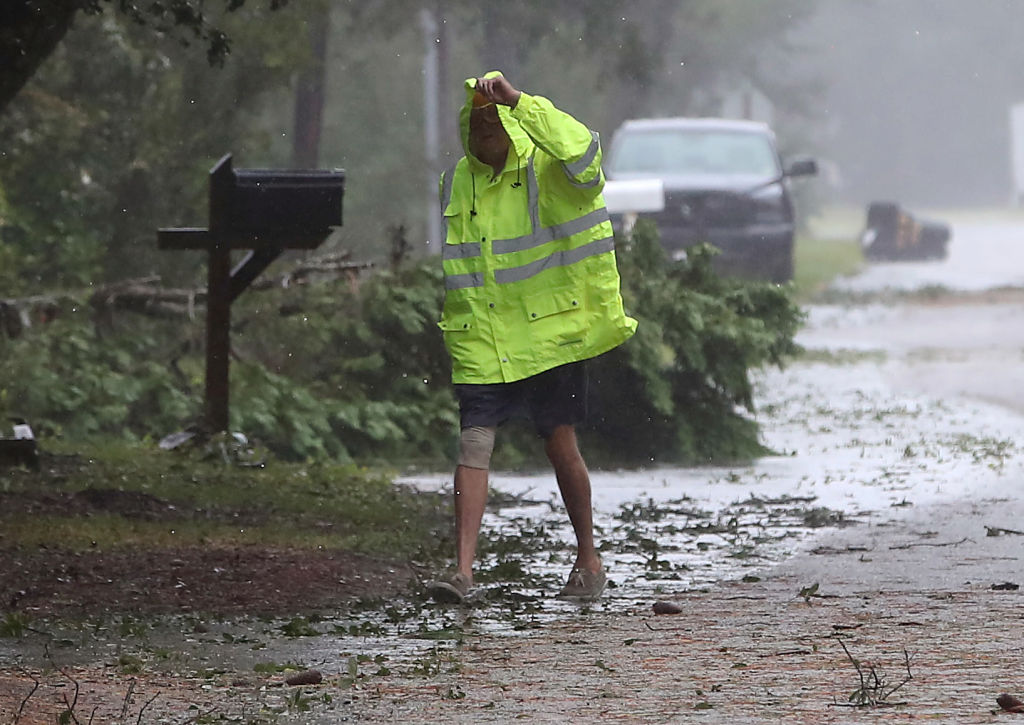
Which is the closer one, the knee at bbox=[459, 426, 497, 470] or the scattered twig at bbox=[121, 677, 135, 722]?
the scattered twig at bbox=[121, 677, 135, 722]

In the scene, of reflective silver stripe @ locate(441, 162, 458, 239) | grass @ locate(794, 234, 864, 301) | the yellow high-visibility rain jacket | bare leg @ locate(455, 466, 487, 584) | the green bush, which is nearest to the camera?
bare leg @ locate(455, 466, 487, 584)

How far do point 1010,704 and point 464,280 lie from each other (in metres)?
2.93

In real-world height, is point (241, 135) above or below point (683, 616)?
above

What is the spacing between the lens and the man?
7.24m

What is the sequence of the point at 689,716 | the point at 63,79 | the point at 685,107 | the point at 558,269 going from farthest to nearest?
1. the point at 685,107
2. the point at 63,79
3. the point at 558,269
4. the point at 689,716

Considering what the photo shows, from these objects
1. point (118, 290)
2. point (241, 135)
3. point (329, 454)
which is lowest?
point (329, 454)

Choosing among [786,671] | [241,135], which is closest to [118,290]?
[241,135]

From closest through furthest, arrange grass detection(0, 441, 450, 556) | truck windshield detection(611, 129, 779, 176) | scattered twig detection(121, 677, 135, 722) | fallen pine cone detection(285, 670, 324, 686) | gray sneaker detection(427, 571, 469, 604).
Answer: scattered twig detection(121, 677, 135, 722) < fallen pine cone detection(285, 670, 324, 686) < gray sneaker detection(427, 571, 469, 604) < grass detection(0, 441, 450, 556) < truck windshield detection(611, 129, 779, 176)

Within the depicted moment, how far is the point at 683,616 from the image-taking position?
6758 mm

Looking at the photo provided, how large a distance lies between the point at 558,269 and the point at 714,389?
507 centimetres

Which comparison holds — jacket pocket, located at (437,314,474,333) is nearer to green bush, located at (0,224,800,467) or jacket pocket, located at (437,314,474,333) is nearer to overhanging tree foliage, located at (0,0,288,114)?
overhanging tree foliage, located at (0,0,288,114)

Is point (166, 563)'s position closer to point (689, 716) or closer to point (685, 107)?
point (689, 716)

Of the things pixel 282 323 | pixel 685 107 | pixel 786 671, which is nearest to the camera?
pixel 786 671

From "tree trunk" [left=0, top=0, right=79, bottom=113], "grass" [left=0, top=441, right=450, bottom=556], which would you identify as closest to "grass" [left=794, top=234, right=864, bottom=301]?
"grass" [left=0, top=441, right=450, bottom=556]
